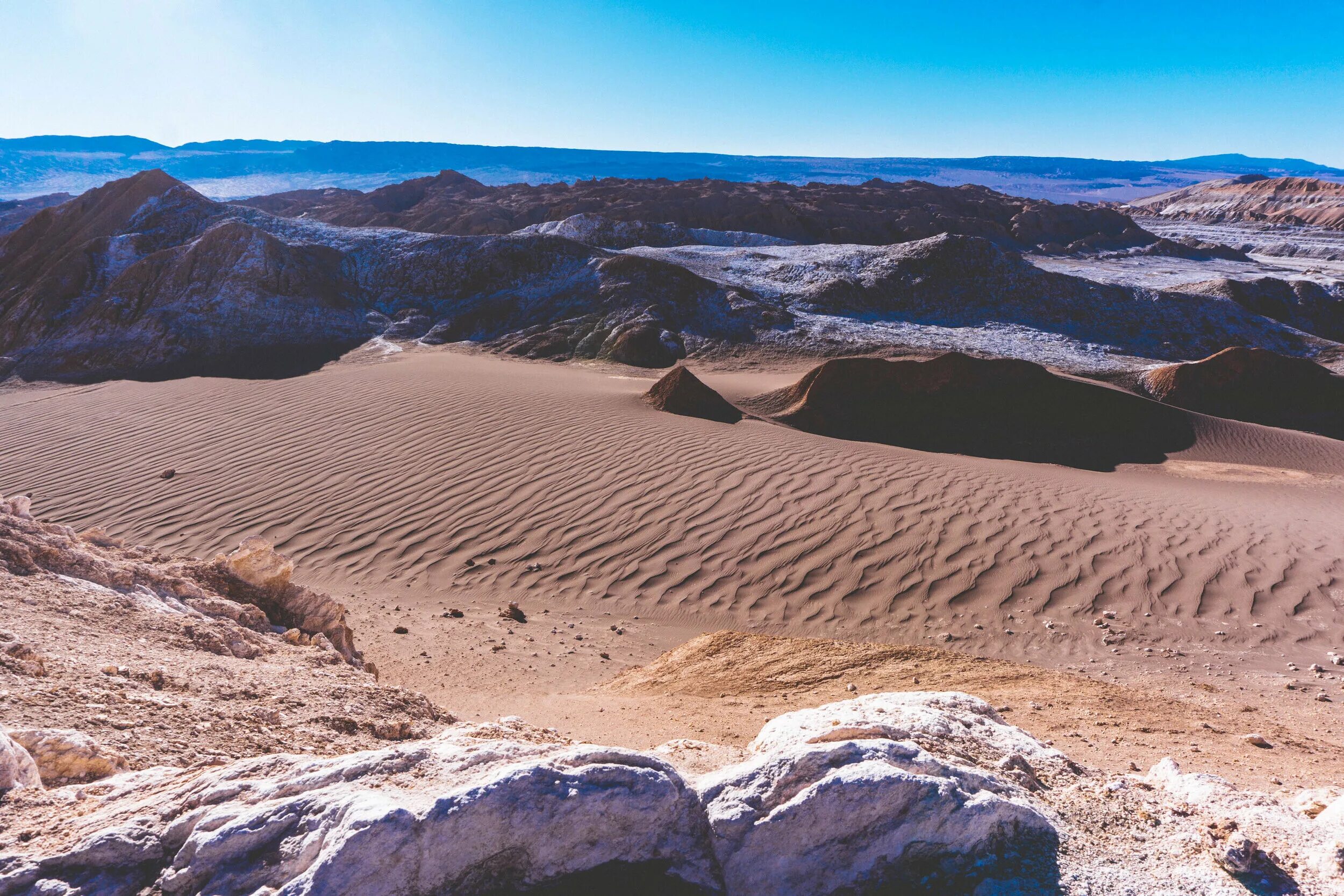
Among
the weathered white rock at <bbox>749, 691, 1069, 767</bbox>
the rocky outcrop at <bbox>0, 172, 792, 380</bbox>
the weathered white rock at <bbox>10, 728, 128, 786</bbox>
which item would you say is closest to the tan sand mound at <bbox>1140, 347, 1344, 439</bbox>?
the rocky outcrop at <bbox>0, 172, 792, 380</bbox>

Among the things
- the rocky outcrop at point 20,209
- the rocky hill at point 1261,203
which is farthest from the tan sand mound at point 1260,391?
the rocky outcrop at point 20,209

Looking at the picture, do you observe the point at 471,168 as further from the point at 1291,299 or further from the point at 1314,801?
the point at 1314,801

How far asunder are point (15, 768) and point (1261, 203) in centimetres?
8863

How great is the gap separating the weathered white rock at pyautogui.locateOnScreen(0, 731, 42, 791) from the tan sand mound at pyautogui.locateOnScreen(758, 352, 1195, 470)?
1055cm

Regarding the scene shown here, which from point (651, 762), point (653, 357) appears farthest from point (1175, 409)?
point (651, 762)

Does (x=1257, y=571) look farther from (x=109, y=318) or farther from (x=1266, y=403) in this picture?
(x=109, y=318)

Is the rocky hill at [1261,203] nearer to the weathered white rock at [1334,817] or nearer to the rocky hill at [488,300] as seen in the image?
the rocky hill at [488,300]

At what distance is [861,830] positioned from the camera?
176cm

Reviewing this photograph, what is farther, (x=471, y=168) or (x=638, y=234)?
(x=471, y=168)

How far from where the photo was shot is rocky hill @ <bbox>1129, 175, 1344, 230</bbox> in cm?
5844

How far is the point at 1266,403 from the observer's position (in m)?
14.9

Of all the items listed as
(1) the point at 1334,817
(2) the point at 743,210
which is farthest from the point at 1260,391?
(2) the point at 743,210

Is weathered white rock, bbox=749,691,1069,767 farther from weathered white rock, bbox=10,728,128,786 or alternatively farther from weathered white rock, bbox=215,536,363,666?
weathered white rock, bbox=215,536,363,666

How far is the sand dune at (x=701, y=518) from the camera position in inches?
227
